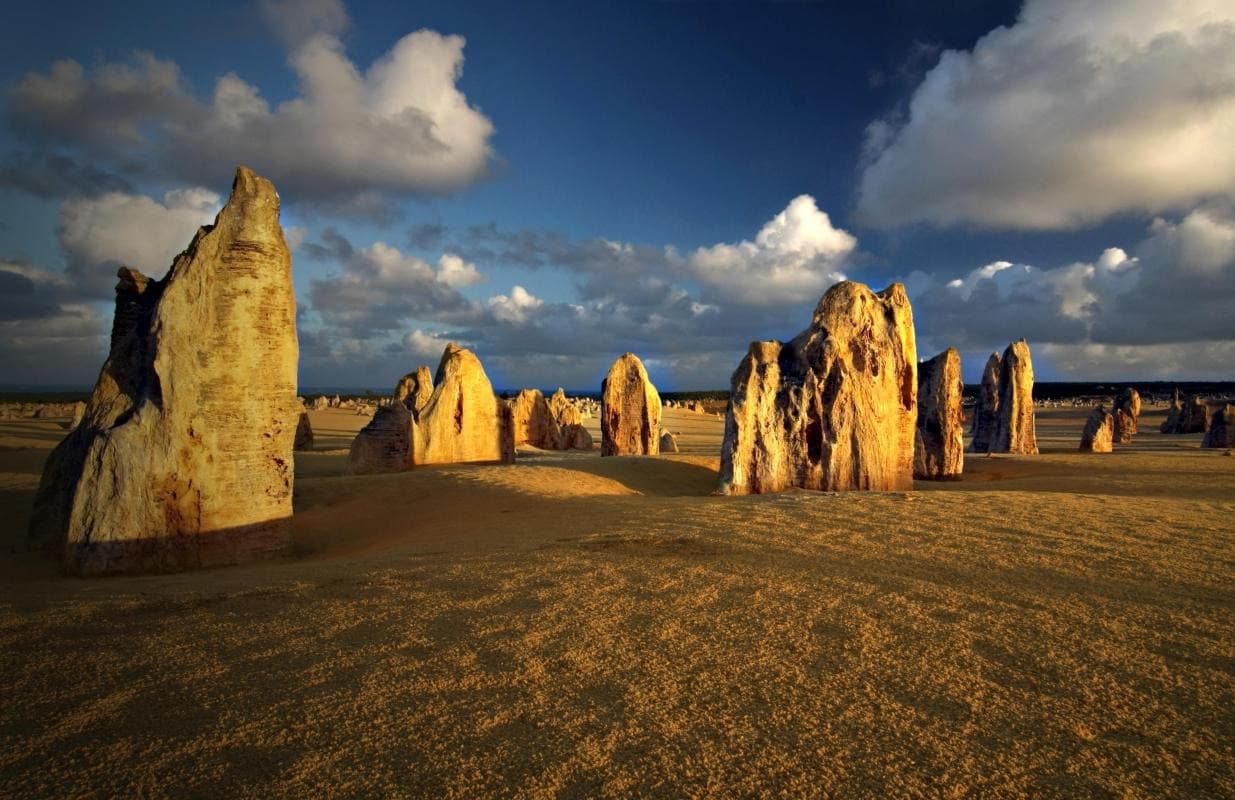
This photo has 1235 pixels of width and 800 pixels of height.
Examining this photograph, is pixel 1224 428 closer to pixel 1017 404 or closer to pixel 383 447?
pixel 1017 404

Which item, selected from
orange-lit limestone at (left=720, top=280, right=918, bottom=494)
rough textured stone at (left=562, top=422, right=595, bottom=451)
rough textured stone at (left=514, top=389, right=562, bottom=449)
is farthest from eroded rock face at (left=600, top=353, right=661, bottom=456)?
orange-lit limestone at (left=720, top=280, right=918, bottom=494)

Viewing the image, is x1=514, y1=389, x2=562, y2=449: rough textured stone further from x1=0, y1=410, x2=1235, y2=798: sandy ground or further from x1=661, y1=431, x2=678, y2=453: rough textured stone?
x1=0, y1=410, x2=1235, y2=798: sandy ground

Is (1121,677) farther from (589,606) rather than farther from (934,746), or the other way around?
(589,606)

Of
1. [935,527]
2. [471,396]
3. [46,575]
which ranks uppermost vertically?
[471,396]

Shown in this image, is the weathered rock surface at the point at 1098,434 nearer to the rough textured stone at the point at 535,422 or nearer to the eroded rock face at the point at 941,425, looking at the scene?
the eroded rock face at the point at 941,425

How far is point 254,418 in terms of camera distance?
8062 mm

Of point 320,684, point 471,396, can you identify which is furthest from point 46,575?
point 471,396

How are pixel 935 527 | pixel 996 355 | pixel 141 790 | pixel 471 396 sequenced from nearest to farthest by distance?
pixel 141 790 → pixel 935 527 → pixel 471 396 → pixel 996 355

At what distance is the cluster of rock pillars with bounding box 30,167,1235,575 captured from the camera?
24.0 ft

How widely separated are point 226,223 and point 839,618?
8595 millimetres

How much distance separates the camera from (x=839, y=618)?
→ 424cm

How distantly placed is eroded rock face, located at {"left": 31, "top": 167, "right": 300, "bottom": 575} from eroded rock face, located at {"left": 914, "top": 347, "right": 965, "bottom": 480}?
16.4m

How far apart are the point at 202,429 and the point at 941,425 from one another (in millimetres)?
18028

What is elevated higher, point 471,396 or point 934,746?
point 471,396
